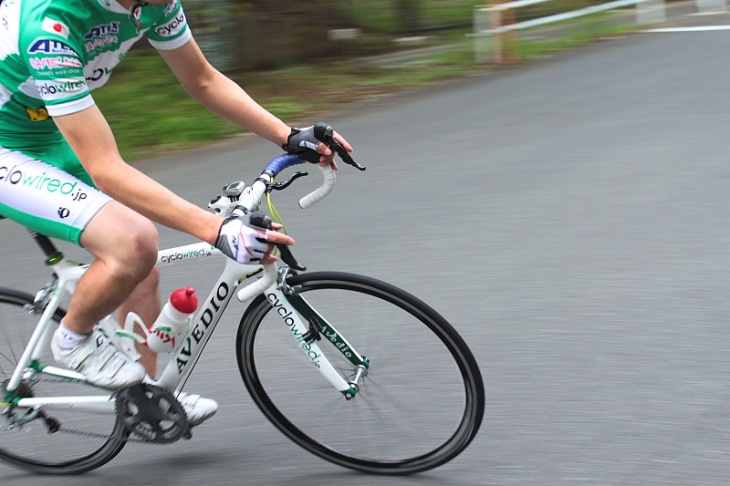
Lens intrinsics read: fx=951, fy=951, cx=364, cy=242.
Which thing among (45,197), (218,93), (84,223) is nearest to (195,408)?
(84,223)

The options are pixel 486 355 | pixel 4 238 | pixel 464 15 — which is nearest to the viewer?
pixel 486 355

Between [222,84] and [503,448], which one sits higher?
[222,84]

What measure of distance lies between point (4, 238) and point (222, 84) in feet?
12.1

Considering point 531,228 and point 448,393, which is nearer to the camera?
point 448,393

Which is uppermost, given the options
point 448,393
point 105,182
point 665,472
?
point 105,182

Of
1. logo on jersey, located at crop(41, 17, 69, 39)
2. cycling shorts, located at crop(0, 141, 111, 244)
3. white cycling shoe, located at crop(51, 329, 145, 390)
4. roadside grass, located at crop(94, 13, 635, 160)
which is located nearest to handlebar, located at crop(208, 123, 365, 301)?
cycling shorts, located at crop(0, 141, 111, 244)

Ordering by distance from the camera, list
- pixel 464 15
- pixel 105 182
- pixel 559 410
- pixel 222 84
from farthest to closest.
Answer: pixel 464 15 < pixel 559 410 < pixel 222 84 < pixel 105 182

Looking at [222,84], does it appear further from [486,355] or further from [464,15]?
[464,15]

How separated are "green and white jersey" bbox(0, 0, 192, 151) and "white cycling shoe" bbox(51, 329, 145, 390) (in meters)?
0.72

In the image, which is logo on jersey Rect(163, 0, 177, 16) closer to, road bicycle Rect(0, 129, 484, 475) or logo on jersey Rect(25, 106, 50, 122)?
logo on jersey Rect(25, 106, 50, 122)

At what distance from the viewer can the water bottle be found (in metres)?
3.31

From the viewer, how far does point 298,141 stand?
3367 mm

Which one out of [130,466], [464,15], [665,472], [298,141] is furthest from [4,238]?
[464,15]

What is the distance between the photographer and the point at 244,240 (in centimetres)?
279
